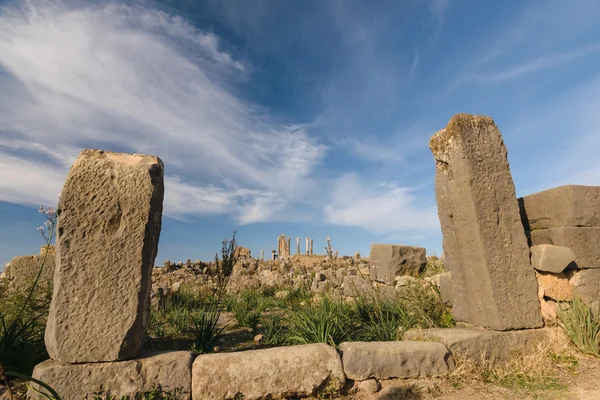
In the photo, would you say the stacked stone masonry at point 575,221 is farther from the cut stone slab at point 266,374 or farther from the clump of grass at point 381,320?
the cut stone slab at point 266,374

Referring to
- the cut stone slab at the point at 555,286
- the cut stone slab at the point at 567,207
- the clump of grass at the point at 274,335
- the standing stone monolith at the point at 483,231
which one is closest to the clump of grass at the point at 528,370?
the standing stone monolith at the point at 483,231

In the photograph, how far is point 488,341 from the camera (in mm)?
3762

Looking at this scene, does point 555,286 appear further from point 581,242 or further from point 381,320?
point 381,320

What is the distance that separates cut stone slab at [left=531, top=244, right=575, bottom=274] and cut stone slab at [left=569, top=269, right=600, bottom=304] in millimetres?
303

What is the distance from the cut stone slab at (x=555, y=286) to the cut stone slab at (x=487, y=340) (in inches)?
16.0

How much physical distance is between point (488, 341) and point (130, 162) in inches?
162

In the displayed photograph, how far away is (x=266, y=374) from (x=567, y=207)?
4.01 m

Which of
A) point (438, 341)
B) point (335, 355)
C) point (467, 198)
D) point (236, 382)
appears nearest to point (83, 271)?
point (236, 382)

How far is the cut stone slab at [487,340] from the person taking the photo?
369 centimetres

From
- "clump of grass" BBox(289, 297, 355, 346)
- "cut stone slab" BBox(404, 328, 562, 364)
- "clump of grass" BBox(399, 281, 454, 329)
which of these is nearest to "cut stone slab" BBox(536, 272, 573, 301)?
"cut stone slab" BBox(404, 328, 562, 364)

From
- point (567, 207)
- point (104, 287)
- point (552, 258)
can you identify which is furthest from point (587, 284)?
point (104, 287)

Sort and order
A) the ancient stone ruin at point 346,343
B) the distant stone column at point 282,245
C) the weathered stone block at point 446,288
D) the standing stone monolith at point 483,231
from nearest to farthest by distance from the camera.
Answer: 1. the ancient stone ruin at point 346,343
2. the standing stone monolith at point 483,231
3. the weathered stone block at point 446,288
4. the distant stone column at point 282,245

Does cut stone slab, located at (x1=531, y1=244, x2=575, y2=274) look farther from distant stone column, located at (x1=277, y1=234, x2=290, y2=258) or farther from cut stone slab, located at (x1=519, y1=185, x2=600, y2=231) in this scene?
distant stone column, located at (x1=277, y1=234, x2=290, y2=258)

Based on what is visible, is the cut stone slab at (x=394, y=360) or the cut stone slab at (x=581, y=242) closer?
the cut stone slab at (x=394, y=360)
